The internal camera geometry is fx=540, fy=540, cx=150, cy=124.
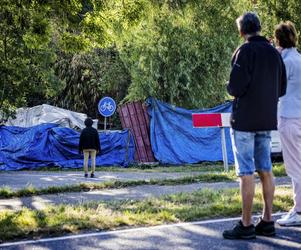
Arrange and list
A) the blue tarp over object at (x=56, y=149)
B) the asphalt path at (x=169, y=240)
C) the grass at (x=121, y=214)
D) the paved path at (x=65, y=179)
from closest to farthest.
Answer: the asphalt path at (x=169, y=240)
the grass at (x=121, y=214)
the paved path at (x=65, y=179)
the blue tarp over object at (x=56, y=149)

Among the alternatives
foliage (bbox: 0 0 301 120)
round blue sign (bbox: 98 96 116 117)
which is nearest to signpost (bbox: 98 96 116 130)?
round blue sign (bbox: 98 96 116 117)

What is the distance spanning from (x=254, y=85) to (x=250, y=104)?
0.59ft

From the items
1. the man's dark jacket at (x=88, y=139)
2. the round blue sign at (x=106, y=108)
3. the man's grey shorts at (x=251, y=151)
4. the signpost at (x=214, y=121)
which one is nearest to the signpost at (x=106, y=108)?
the round blue sign at (x=106, y=108)

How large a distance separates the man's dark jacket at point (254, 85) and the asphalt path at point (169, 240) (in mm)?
1050

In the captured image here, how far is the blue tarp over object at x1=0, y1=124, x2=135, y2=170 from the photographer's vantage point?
68.9 feet

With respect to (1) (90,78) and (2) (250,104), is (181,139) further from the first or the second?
(2) (250,104)

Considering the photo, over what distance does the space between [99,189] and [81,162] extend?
10818 millimetres

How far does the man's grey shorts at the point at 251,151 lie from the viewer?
5.03m

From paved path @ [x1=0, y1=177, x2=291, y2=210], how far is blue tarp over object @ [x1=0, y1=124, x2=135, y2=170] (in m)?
11.0

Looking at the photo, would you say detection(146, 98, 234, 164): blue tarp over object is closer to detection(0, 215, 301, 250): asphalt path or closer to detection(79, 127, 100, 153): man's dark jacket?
detection(79, 127, 100, 153): man's dark jacket

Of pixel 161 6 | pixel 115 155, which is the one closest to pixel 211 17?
pixel 161 6

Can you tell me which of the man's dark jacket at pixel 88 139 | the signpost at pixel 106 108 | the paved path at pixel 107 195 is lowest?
the paved path at pixel 107 195

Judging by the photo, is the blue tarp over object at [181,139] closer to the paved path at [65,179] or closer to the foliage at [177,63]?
the foliage at [177,63]

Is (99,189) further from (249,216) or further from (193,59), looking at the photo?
(193,59)
